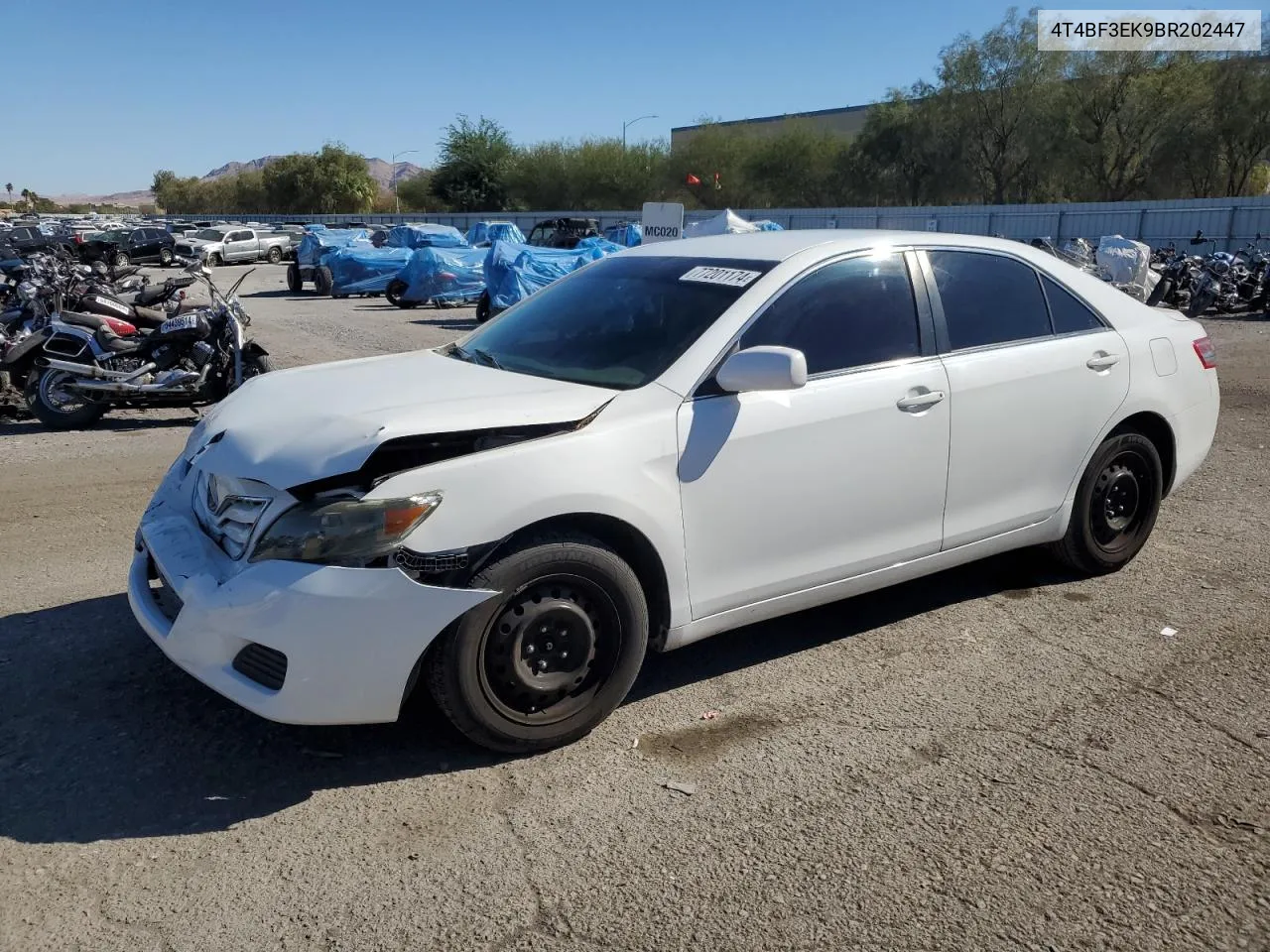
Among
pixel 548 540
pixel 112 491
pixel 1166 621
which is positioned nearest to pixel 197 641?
pixel 548 540

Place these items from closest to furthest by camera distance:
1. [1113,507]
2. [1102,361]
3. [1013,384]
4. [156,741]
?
[156,741] → [1013,384] → [1102,361] → [1113,507]

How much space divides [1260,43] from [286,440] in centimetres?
4773

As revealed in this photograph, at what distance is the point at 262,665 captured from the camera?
3146 mm

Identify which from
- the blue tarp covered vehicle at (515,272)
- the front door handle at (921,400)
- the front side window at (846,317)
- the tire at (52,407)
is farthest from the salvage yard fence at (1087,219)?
the front door handle at (921,400)

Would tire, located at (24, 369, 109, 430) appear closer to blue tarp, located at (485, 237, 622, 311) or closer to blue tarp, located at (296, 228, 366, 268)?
blue tarp, located at (485, 237, 622, 311)

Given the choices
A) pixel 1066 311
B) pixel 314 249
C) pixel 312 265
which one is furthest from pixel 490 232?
pixel 1066 311

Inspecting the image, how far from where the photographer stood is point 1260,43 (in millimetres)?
40156

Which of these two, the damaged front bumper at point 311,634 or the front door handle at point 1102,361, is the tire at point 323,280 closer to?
the front door handle at point 1102,361

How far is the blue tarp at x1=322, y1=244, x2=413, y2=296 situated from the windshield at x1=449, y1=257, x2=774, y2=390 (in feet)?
73.3

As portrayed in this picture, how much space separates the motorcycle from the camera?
9.21 meters

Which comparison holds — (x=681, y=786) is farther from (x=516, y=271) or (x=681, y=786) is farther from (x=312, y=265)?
(x=312, y=265)

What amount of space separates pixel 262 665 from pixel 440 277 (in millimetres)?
21178

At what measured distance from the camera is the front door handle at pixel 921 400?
165 inches

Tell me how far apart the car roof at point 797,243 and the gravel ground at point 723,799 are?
5.53ft
